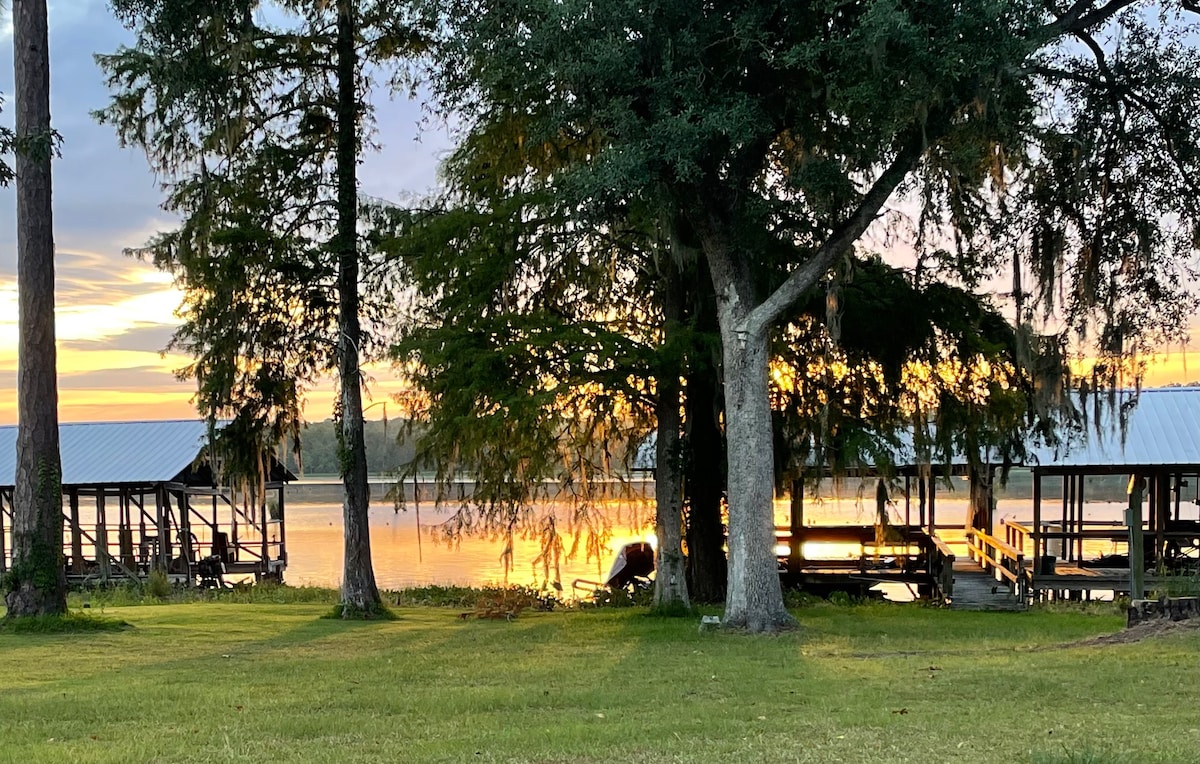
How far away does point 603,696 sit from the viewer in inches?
334

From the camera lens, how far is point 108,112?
1734 cm

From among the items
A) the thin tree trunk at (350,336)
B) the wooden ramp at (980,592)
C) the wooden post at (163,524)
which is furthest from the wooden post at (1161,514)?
the wooden post at (163,524)

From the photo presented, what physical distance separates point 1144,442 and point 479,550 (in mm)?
24841

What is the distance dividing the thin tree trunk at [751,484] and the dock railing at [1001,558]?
8724 mm

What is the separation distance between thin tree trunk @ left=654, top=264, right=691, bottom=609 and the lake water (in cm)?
156

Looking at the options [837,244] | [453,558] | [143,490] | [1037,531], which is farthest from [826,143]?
[453,558]

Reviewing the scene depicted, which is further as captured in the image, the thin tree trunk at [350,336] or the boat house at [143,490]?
the boat house at [143,490]

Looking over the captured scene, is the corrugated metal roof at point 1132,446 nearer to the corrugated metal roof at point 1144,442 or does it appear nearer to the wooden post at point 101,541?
the corrugated metal roof at point 1144,442

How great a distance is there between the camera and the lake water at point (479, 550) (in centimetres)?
2042

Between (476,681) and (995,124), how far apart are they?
28.8 ft

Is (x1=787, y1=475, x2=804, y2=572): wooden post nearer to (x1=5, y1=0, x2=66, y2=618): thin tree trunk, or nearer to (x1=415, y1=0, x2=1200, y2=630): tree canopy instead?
(x1=415, y1=0, x2=1200, y2=630): tree canopy

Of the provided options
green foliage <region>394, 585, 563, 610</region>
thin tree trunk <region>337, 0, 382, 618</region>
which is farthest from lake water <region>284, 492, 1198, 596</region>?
thin tree trunk <region>337, 0, 382, 618</region>

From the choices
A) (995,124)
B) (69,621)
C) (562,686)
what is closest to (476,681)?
(562,686)

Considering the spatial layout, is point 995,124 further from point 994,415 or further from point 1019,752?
point 1019,752
